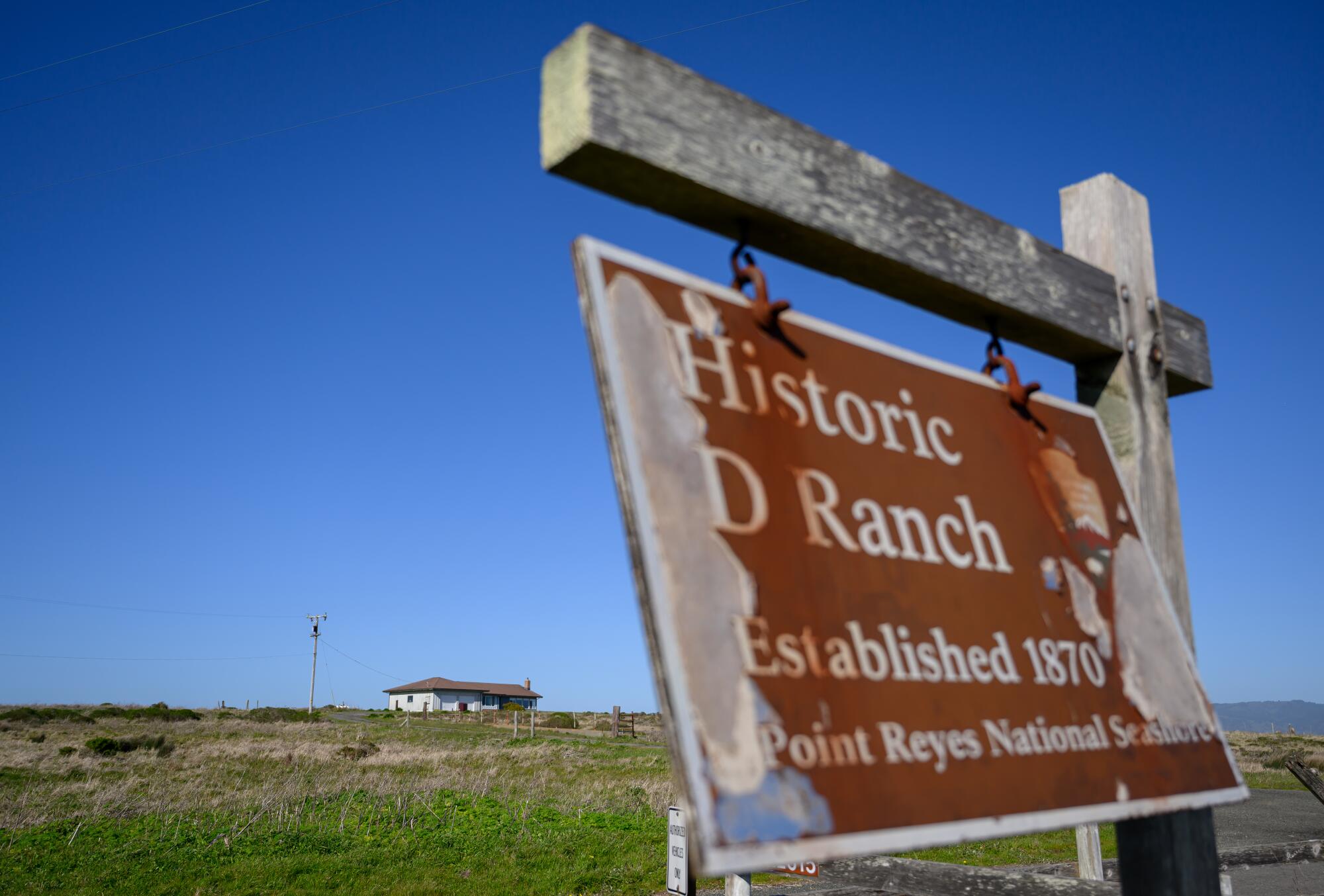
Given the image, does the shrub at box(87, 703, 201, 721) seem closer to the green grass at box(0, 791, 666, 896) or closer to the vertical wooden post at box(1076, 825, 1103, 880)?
the green grass at box(0, 791, 666, 896)

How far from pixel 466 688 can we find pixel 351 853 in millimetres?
96624

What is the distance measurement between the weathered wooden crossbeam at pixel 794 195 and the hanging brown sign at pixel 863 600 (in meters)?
0.22

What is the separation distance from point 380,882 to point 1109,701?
478 inches

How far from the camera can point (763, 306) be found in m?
1.67

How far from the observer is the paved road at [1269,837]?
12251 millimetres

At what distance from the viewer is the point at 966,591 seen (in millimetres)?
1789

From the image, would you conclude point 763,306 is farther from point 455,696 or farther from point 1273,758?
point 455,696

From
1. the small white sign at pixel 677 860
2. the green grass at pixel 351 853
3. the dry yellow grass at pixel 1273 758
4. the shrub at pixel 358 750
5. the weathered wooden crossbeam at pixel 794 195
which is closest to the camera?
the weathered wooden crossbeam at pixel 794 195

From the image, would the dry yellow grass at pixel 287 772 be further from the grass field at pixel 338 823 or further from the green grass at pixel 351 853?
the green grass at pixel 351 853

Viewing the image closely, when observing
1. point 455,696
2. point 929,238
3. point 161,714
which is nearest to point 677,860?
point 929,238

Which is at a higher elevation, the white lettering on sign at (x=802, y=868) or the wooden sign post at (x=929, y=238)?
the wooden sign post at (x=929, y=238)

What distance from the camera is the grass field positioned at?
12.0 metres

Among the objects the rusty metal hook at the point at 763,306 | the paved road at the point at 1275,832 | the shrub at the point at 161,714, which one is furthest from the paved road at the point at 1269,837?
the shrub at the point at 161,714

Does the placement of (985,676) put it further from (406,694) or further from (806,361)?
(406,694)
